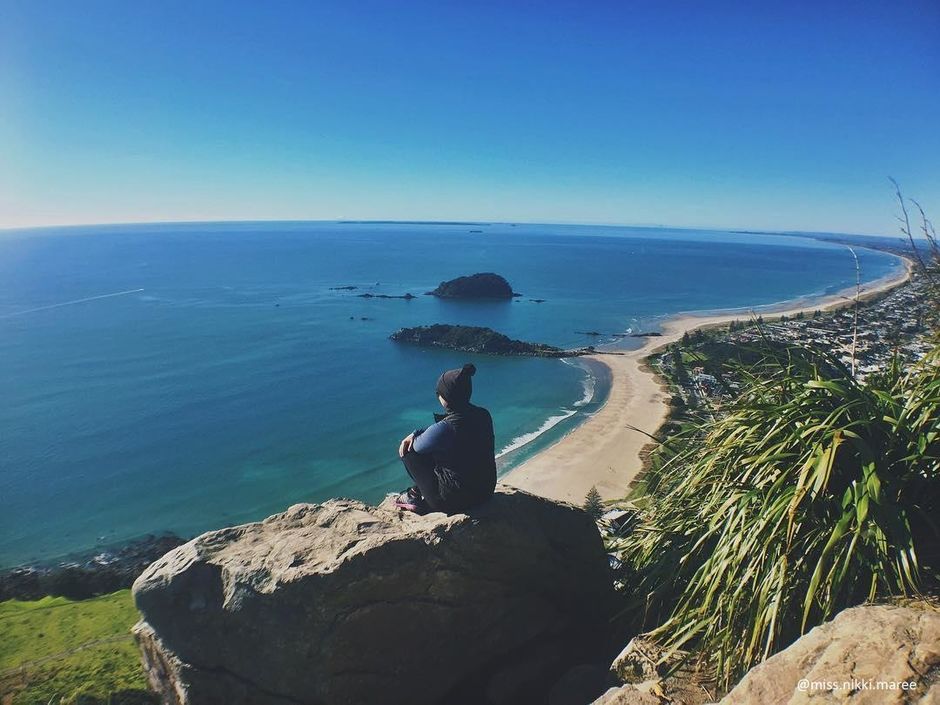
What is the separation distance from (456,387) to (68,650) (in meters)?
11.9

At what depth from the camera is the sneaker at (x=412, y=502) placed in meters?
5.92

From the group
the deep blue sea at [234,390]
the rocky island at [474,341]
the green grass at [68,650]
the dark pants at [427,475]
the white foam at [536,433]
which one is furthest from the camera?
the rocky island at [474,341]

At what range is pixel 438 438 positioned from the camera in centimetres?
539

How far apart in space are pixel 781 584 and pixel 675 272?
13747 centimetres

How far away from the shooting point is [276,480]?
90.6 feet

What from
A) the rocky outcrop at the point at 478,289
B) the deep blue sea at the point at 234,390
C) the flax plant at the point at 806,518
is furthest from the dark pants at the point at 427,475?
the rocky outcrop at the point at 478,289

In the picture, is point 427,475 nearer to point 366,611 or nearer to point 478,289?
point 366,611

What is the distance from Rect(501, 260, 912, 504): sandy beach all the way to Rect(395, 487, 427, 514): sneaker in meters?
12.4

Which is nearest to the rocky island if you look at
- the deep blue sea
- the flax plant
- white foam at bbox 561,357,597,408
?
the deep blue sea

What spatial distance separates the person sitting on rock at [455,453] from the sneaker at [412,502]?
0.26m

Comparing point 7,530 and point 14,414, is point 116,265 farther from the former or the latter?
point 7,530

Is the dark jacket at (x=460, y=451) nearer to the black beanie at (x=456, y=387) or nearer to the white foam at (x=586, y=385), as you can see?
the black beanie at (x=456, y=387)

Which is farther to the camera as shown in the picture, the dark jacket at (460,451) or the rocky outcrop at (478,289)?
the rocky outcrop at (478,289)

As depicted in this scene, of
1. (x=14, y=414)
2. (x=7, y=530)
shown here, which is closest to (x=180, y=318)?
(x=14, y=414)
